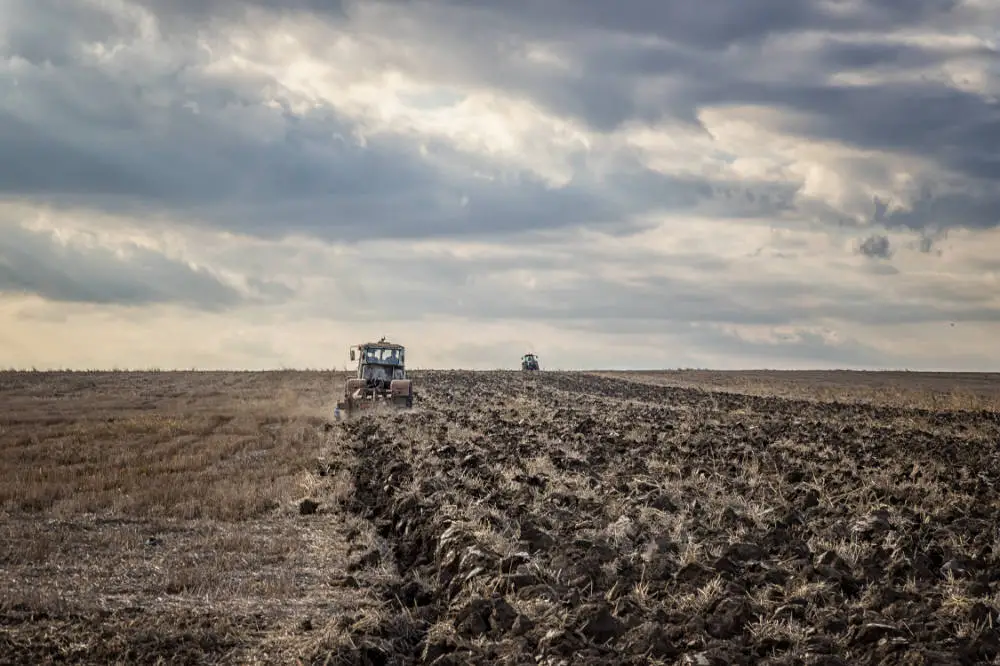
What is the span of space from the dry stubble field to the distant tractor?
→ 761cm

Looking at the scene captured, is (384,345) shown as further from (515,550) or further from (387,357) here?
(515,550)

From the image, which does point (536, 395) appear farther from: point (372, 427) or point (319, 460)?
point (319, 460)

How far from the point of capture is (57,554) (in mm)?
12336

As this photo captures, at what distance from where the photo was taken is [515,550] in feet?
34.2

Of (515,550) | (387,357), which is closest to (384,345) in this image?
(387,357)

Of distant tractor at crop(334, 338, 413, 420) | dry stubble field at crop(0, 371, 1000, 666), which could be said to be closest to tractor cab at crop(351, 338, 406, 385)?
distant tractor at crop(334, 338, 413, 420)

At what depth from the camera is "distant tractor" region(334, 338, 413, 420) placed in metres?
32.0

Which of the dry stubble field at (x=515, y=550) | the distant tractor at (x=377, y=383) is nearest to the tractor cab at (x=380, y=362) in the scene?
the distant tractor at (x=377, y=383)

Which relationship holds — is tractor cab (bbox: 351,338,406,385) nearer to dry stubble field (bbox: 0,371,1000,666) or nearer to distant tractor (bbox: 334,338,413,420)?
distant tractor (bbox: 334,338,413,420)

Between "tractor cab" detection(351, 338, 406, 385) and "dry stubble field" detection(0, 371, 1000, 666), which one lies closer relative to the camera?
"dry stubble field" detection(0, 371, 1000, 666)

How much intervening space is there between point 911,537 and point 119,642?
8097 millimetres

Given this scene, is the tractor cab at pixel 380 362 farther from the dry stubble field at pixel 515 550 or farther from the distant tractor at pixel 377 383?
the dry stubble field at pixel 515 550

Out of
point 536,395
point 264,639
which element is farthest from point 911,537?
point 536,395

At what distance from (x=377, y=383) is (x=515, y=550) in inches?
934
